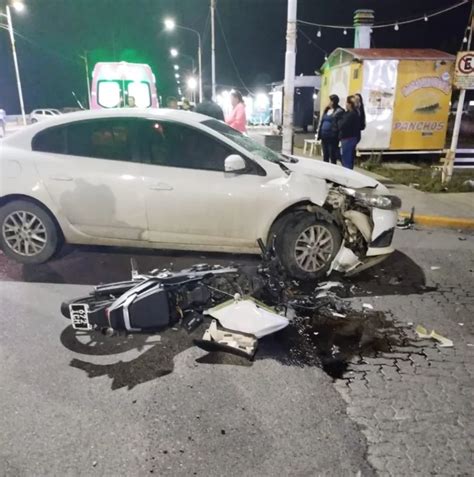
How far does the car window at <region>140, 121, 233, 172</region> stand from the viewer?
187 inches

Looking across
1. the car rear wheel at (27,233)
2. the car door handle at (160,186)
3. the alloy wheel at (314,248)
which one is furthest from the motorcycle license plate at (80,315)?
the alloy wheel at (314,248)

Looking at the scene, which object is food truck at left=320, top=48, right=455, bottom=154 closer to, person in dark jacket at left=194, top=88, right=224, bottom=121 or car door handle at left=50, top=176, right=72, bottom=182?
person in dark jacket at left=194, top=88, right=224, bottom=121

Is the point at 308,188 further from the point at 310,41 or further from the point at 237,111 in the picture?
the point at 310,41

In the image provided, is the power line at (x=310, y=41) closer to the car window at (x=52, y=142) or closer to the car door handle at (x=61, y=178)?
the car window at (x=52, y=142)

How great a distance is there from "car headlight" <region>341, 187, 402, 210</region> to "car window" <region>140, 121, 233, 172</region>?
4.39ft

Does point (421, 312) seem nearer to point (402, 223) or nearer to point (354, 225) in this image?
point (354, 225)

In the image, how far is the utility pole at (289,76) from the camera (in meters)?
8.69

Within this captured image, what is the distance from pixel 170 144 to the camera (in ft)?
15.8

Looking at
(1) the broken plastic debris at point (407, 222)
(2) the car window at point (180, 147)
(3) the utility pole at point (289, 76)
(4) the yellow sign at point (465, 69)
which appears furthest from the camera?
(4) the yellow sign at point (465, 69)

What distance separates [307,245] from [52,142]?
9.55ft

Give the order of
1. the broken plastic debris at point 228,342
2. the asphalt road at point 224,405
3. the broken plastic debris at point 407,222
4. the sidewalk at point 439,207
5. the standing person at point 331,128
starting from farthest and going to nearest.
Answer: the standing person at point 331,128, the sidewalk at point 439,207, the broken plastic debris at point 407,222, the broken plastic debris at point 228,342, the asphalt road at point 224,405

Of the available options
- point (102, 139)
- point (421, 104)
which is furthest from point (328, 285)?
point (421, 104)

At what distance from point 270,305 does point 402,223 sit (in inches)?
155

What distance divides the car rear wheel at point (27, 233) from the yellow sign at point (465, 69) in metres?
8.12
